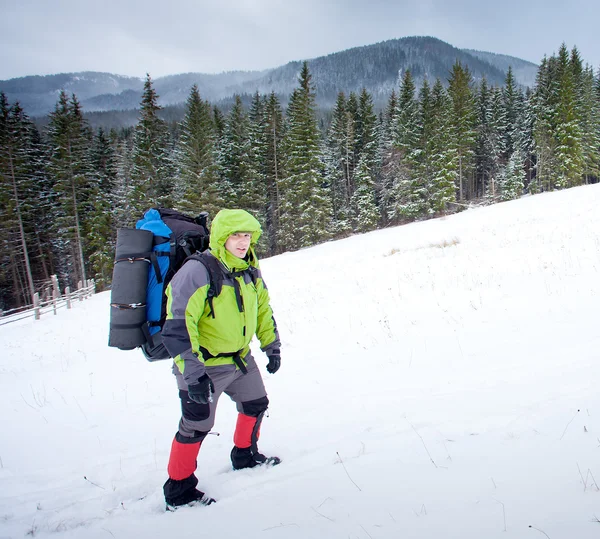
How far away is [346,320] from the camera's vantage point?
6988 millimetres

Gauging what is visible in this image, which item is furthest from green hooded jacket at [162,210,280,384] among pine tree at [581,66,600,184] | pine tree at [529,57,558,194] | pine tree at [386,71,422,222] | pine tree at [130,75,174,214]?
pine tree at [581,66,600,184]

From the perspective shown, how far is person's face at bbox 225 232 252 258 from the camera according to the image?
9.27ft

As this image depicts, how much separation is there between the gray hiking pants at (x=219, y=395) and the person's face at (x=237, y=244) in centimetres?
98

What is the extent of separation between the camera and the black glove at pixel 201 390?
2561mm

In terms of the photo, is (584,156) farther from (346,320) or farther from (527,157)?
(346,320)

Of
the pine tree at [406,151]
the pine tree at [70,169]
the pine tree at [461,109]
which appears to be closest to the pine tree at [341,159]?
the pine tree at [406,151]

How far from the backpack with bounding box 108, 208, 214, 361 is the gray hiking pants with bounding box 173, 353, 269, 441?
429 millimetres

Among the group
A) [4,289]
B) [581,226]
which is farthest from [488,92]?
[4,289]

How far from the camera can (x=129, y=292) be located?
297cm

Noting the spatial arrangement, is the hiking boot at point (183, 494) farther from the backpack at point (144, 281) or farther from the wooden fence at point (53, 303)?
the wooden fence at point (53, 303)

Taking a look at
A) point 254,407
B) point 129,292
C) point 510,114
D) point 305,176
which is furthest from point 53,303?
point 510,114

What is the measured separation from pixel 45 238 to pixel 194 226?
1477 inches

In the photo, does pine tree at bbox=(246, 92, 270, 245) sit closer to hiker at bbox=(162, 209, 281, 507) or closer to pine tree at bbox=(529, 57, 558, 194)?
hiker at bbox=(162, 209, 281, 507)

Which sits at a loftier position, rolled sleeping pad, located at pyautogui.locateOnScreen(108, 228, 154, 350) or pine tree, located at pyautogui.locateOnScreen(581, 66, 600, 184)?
pine tree, located at pyautogui.locateOnScreen(581, 66, 600, 184)
